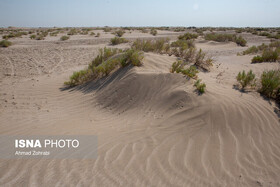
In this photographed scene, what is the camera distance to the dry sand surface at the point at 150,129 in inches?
93.4

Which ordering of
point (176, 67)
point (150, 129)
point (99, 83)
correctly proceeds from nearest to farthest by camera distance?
point (150, 129)
point (176, 67)
point (99, 83)

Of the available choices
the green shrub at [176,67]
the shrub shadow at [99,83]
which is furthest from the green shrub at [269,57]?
the shrub shadow at [99,83]

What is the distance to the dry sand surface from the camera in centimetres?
237

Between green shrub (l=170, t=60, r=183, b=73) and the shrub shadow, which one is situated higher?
green shrub (l=170, t=60, r=183, b=73)

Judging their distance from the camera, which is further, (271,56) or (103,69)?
(271,56)

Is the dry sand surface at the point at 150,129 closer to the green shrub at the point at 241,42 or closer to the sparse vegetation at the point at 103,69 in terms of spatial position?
the sparse vegetation at the point at 103,69

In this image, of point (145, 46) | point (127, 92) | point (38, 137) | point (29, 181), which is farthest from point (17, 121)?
point (145, 46)

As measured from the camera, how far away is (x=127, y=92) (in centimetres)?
461

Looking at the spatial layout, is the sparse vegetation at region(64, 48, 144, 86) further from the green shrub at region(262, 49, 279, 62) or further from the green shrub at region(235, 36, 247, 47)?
the green shrub at region(235, 36, 247, 47)

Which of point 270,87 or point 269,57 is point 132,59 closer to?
point 270,87

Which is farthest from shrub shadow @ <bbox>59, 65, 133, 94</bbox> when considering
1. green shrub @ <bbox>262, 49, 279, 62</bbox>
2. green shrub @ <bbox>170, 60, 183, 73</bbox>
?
green shrub @ <bbox>262, 49, 279, 62</bbox>

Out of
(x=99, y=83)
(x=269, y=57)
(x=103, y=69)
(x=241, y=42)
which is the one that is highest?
(x=241, y=42)

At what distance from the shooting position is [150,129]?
329 centimetres

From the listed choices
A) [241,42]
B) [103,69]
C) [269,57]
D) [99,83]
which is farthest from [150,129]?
[241,42]
